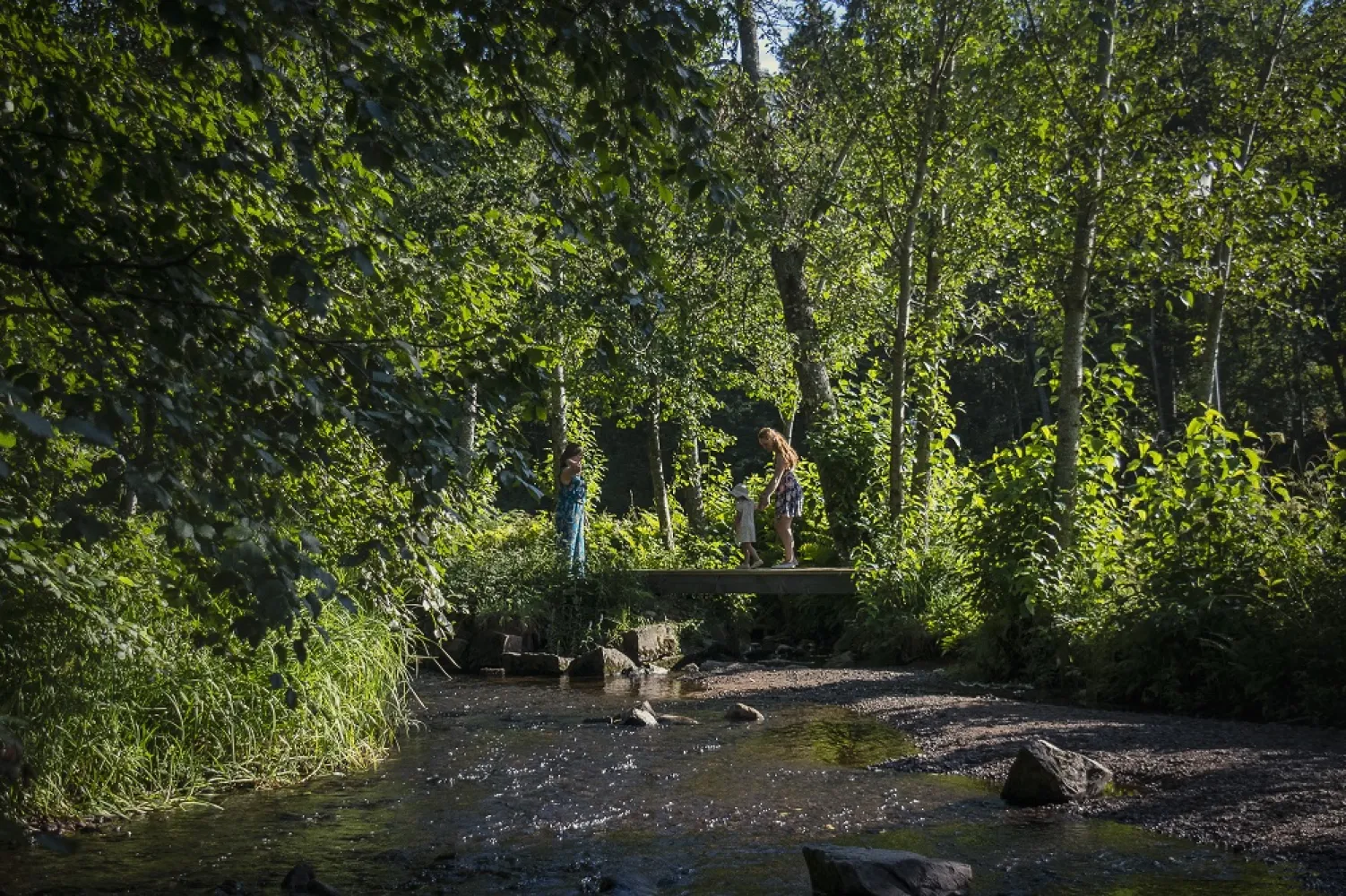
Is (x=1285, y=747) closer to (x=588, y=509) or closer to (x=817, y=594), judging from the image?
(x=817, y=594)

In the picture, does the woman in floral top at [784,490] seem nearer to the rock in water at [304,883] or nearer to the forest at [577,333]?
the forest at [577,333]

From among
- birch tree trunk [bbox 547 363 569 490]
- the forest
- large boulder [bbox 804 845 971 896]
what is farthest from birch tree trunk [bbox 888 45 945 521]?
large boulder [bbox 804 845 971 896]

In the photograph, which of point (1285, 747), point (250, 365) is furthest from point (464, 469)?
point (1285, 747)

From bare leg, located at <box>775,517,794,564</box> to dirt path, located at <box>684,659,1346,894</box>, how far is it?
5.81 metres

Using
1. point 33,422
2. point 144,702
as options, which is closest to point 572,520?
point 144,702

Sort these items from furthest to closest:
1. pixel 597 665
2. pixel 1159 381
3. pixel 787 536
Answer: pixel 1159 381 → pixel 787 536 → pixel 597 665

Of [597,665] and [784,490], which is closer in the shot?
[597,665]

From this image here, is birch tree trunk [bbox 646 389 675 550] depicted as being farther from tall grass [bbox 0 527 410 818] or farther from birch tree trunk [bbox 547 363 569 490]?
tall grass [bbox 0 527 410 818]

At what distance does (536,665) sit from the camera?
14914mm

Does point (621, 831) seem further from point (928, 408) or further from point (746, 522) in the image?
point (746, 522)

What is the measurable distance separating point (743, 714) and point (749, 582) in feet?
20.3

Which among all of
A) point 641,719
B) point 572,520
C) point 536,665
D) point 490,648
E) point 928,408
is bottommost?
point 641,719

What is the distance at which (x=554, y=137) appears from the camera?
4.87 meters

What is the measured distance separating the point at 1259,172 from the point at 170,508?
11.5m
